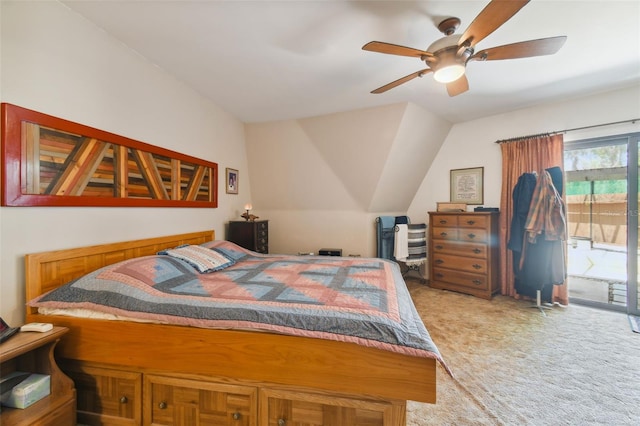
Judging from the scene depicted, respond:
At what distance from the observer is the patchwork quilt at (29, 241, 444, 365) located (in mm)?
1154

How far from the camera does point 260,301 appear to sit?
139cm

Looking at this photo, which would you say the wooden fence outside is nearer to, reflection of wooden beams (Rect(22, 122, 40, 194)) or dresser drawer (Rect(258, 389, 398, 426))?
dresser drawer (Rect(258, 389, 398, 426))

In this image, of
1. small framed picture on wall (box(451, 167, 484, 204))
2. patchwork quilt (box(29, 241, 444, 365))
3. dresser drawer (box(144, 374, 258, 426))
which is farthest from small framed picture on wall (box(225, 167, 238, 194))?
small framed picture on wall (box(451, 167, 484, 204))

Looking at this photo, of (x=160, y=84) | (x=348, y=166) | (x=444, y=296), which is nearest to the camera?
(x=160, y=84)

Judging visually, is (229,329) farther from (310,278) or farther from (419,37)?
(419,37)

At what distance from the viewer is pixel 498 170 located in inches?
139

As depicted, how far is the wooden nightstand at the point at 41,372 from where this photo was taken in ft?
3.61

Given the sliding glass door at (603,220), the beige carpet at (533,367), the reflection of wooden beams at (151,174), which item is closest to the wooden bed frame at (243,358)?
the beige carpet at (533,367)

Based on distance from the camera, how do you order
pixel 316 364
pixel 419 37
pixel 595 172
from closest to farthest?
pixel 316 364
pixel 419 37
pixel 595 172

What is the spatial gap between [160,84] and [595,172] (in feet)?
16.5

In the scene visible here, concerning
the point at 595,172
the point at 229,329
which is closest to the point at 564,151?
the point at 595,172

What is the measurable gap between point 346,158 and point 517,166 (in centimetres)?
231

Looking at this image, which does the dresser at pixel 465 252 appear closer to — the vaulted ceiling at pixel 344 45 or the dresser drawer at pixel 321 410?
the vaulted ceiling at pixel 344 45

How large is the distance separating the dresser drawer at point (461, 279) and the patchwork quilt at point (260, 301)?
80.8 inches
